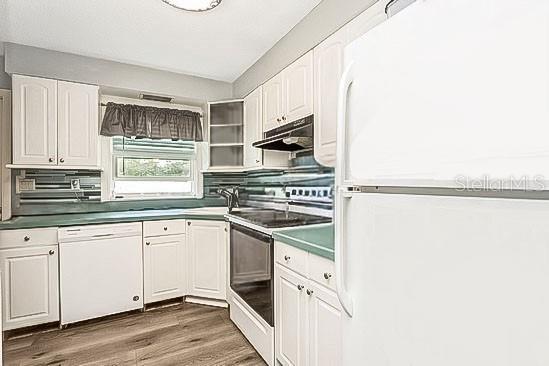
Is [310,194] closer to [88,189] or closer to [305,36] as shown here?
[305,36]

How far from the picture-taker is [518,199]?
52 cm

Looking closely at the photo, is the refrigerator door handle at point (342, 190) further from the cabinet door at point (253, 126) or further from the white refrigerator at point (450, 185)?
the cabinet door at point (253, 126)

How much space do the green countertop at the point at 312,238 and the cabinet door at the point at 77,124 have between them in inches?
82.5

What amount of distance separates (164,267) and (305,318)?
1.81 m

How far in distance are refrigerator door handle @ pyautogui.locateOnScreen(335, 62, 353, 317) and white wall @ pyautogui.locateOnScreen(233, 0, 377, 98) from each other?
1.00 meters

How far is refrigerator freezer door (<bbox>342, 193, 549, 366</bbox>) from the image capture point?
0.51 m

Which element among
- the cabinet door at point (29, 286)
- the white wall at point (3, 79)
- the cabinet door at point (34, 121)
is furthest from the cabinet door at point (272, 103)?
the white wall at point (3, 79)

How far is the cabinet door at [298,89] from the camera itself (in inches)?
80.4

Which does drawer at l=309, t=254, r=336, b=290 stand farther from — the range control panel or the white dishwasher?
the white dishwasher

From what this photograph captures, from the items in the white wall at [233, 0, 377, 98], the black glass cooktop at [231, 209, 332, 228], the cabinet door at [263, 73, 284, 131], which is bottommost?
the black glass cooktop at [231, 209, 332, 228]

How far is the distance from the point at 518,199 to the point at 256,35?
2.41 m

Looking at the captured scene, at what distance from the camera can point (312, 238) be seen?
5.31 feet

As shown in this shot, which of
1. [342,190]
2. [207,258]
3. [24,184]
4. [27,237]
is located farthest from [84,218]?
[342,190]

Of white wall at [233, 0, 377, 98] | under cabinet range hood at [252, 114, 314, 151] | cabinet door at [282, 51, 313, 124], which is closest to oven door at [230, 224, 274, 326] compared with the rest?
under cabinet range hood at [252, 114, 314, 151]
